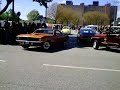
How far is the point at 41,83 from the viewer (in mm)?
7527

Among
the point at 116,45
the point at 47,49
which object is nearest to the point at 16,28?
the point at 47,49

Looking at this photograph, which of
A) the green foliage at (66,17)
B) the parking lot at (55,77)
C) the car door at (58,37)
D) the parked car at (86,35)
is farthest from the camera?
the green foliage at (66,17)

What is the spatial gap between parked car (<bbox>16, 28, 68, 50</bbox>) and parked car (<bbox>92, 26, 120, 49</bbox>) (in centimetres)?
254

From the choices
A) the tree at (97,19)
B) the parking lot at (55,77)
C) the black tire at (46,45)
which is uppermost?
the tree at (97,19)

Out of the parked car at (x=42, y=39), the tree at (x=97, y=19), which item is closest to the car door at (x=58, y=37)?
the parked car at (x=42, y=39)

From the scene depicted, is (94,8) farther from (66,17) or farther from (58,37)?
(58,37)

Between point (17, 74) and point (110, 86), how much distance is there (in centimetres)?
278

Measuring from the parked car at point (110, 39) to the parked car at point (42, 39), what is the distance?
2.54m

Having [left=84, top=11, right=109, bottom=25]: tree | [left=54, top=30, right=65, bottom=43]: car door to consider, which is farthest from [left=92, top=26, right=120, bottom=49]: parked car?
[left=84, top=11, right=109, bottom=25]: tree

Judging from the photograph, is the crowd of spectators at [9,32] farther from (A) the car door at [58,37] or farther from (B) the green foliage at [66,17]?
(B) the green foliage at [66,17]

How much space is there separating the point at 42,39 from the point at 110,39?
14.5 feet

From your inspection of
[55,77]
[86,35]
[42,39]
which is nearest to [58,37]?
[42,39]

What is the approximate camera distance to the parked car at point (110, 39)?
58.4 ft

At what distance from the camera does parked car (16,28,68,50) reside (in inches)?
638
